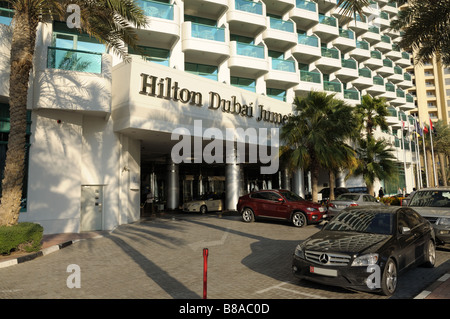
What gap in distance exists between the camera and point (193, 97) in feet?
55.7

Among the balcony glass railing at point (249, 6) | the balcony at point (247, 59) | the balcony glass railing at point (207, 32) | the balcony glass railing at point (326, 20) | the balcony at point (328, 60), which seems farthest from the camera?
the balcony glass railing at point (326, 20)

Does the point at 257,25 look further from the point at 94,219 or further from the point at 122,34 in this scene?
the point at 94,219

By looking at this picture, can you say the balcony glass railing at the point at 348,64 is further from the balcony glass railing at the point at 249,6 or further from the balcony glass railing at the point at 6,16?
the balcony glass railing at the point at 6,16

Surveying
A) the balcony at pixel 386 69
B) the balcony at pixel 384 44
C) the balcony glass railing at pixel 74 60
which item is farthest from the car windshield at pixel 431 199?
the balcony at pixel 384 44

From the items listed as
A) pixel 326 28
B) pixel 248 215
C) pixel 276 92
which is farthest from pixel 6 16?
pixel 326 28

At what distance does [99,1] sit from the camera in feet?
36.0

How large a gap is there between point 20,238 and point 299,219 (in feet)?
35.8

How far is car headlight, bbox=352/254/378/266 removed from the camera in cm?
525

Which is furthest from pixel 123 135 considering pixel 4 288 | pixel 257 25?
pixel 257 25

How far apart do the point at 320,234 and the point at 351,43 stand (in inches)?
1526

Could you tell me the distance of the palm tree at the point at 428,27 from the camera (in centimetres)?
1276

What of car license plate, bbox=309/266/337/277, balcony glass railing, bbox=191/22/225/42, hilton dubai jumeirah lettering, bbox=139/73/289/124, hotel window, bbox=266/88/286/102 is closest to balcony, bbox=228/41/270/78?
balcony glass railing, bbox=191/22/225/42

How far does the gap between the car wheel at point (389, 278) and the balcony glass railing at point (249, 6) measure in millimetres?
25401
